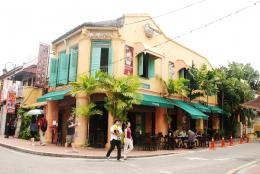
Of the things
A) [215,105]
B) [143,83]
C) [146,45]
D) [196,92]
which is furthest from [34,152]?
[215,105]

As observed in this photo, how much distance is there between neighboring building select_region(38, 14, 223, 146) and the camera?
65.1ft

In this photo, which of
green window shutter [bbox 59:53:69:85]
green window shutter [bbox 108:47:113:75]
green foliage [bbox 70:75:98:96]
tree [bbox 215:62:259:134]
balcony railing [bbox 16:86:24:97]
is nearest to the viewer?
green foliage [bbox 70:75:98:96]

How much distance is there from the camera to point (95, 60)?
1983 cm

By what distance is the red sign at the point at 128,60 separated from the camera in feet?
67.1

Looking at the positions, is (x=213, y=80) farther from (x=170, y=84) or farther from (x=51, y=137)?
(x=51, y=137)

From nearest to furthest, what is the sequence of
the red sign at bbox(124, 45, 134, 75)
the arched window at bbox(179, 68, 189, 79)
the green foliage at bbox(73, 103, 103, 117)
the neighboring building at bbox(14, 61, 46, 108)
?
the green foliage at bbox(73, 103, 103, 117) → the red sign at bbox(124, 45, 134, 75) → the arched window at bbox(179, 68, 189, 79) → the neighboring building at bbox(14, 61, 46, 108)

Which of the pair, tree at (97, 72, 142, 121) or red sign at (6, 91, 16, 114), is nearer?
tree at (97, 72, 142, 121)

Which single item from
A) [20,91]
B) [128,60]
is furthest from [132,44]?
[20,91]

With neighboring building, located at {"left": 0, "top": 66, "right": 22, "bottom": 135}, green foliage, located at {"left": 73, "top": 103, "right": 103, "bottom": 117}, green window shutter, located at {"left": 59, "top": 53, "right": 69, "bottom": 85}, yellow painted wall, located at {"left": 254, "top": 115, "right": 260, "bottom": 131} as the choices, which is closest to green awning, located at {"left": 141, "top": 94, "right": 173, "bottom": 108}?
green foliage, located at {"left": 73, "top": 103, "right": 103, "bottom": 117}

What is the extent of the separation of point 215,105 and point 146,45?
1232cm

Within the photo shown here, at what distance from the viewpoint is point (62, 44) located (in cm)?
2319

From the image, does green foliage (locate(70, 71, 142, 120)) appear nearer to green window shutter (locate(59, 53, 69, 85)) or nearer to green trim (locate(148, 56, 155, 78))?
green window shutter (locate(59, 53, 69, 85))

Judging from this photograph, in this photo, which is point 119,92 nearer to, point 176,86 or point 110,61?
point 110,61

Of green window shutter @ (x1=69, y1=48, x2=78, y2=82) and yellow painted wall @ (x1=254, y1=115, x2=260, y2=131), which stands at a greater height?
green window shutter @ (x1=69, y1=48, x2=78, y2=82)
